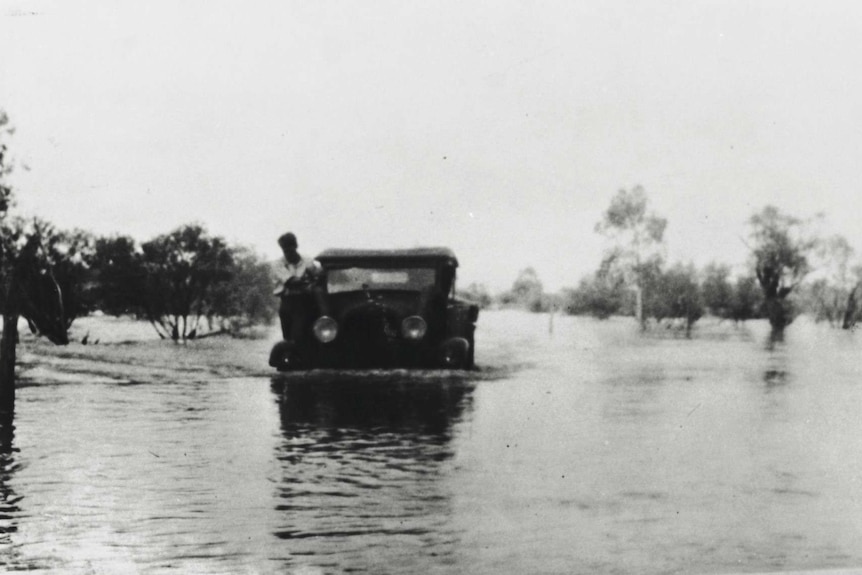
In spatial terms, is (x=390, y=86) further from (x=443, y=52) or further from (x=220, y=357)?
(x=220, y=357)

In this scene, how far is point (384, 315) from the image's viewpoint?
2662mm

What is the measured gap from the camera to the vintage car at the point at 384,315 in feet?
8.30

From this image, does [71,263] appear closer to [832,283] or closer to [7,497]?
[7,497]

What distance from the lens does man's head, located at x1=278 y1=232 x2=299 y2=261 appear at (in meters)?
2.46

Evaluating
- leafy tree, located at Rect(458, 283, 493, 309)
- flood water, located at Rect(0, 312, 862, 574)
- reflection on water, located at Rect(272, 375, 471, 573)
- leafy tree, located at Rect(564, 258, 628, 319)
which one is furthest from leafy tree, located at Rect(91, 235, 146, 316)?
leafy tree, located at Rect(564, 258, 628, 319)

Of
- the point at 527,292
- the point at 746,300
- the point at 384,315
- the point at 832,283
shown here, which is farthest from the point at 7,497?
the point at 832,283

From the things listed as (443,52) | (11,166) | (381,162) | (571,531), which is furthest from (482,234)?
(11,166)

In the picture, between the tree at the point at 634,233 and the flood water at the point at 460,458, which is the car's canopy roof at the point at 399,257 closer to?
the flood water at the point at 460,458

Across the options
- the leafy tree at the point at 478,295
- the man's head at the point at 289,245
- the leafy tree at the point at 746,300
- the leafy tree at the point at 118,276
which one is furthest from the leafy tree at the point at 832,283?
the leafy tree at the point at 118,276

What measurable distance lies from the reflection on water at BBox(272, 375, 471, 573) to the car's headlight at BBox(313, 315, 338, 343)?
0.54ft

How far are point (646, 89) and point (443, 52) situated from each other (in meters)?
0.65

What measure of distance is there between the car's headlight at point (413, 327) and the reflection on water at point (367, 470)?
0.45ft

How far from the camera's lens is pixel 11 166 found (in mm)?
2273

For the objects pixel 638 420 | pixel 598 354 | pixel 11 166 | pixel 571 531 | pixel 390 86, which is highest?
pixel 390 86
